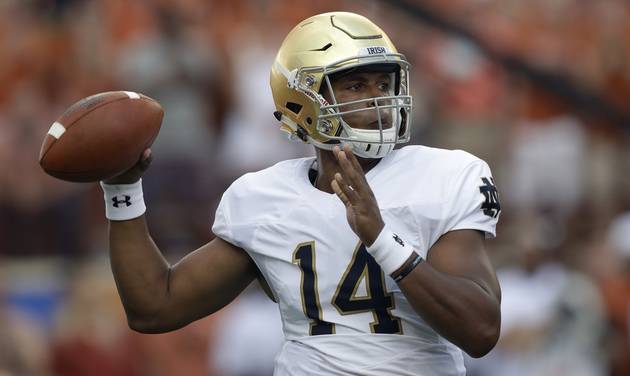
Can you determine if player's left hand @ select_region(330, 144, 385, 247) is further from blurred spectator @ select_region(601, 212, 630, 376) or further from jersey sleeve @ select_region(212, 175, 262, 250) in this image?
blurred spectator @ select_region(601, 212, 630, 376)

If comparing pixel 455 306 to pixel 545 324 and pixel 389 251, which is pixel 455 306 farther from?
pixel 545 324

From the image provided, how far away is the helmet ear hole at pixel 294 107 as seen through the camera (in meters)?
3.84

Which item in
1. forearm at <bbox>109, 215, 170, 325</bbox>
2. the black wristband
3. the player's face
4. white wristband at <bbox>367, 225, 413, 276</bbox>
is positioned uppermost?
the player's face

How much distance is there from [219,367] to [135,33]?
2632mm

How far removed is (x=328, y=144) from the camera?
3.74m

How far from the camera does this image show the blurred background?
6980 millimetres

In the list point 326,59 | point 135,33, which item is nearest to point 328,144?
point 326,59

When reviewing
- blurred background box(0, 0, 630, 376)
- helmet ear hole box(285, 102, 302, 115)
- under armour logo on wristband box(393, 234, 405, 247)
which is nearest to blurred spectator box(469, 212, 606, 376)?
blurred background box(0, 0, 630, 376)

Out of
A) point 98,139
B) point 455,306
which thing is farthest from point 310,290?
point 98,139

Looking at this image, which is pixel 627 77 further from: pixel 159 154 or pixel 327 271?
pixel 327 271

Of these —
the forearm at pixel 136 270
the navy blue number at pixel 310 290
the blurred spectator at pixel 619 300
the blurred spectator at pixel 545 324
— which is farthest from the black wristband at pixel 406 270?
the blurred spectator at pixel 619 300

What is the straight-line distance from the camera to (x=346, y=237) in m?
3.58

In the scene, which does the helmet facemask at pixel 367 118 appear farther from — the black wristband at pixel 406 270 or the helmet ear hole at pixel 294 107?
the black wristband at pixel 406 270

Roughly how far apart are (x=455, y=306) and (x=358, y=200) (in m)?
0.36
